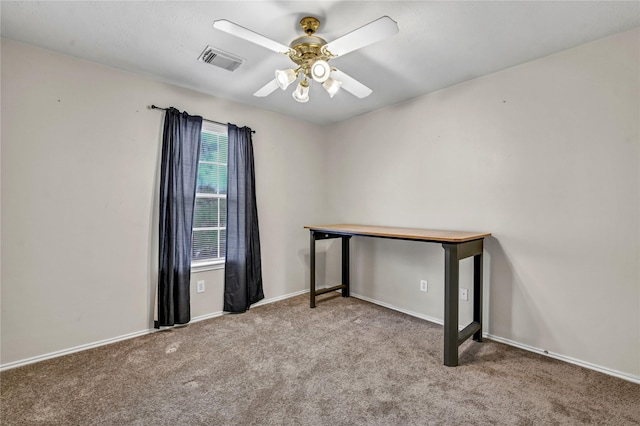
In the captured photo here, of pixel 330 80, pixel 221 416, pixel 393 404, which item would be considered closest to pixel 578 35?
pixel 330 80

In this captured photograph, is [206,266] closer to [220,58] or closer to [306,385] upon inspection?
[306,385]

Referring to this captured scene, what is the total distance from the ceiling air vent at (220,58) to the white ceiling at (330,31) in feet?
0.17

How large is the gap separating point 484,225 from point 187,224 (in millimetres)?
2766

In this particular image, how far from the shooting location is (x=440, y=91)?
288 centimetres

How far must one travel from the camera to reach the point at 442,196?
2877 millimetres

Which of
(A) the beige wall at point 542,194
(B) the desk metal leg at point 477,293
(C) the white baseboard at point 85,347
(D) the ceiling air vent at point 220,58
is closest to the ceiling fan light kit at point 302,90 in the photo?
(D) the ceiling air vent at point 220,58

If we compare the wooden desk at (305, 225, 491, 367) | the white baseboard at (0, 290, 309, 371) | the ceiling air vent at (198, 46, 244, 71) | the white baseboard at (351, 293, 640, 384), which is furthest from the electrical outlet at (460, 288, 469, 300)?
the ceiling air vent at (198, 46, 244, 71)

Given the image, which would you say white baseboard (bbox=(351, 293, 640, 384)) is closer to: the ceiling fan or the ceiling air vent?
the ceiling fan

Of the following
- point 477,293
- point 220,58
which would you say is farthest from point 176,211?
point 477,293

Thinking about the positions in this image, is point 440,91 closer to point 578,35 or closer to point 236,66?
point 578,35

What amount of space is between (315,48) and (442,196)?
1.87 metres

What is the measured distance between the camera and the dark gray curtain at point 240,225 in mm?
3135

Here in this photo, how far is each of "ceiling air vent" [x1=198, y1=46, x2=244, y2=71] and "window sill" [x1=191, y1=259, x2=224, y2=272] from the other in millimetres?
1890

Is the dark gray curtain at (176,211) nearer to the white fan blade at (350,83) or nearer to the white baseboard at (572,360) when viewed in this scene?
the white fan blade at (350,83)
